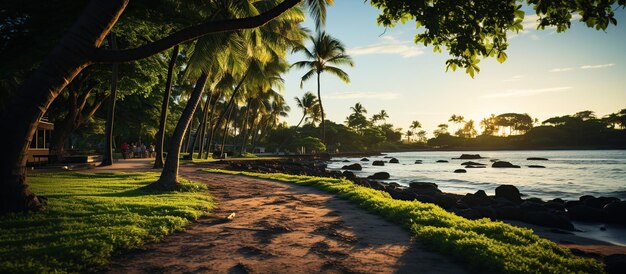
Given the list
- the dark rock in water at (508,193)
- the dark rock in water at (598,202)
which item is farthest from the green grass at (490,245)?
the dark rock in water at (598,202)

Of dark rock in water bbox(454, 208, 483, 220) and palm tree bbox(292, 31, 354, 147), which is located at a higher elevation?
palm tree bbox(292, 31, 354, 147)

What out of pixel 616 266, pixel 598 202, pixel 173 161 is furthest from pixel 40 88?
Answer: pixel 598 202

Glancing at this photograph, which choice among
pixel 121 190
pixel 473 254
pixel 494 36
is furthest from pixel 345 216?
pixel 121 190

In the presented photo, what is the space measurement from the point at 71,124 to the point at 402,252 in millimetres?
20511

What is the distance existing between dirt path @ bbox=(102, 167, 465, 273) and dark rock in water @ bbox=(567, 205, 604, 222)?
7.41 m

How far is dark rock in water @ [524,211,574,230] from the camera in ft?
28.9

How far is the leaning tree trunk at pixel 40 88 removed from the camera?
5.26 metres

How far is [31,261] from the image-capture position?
147 inches

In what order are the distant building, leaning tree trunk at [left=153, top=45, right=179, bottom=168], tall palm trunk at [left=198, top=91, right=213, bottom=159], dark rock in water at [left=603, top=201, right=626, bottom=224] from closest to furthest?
dark rock in water at [left=603, top=201, right=626, bottom=224], leaning tree trunk at [left=153, top=45, right=179, bottom=168], the distant building, tall palm trunk at [left=198, top=91, right=213, bottom=159]

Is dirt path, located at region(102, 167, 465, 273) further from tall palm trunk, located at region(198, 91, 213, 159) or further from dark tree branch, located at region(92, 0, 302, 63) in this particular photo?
tall palm trunk, located at region(198, 91, 213, 159)

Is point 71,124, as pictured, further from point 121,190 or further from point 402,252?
point 402,252

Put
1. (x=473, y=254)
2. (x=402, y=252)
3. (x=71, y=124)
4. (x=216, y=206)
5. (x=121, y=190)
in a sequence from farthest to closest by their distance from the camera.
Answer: (x=71, y=124) → (x=121, y=190) → (x=216, y=206) → (x=402, y=252) → (x=473, y=254)

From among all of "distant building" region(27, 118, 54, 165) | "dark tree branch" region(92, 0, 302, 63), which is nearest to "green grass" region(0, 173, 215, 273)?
"dark tree branch" region(92, 0, 302, 63)

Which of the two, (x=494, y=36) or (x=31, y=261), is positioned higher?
(x=494, y=36)
